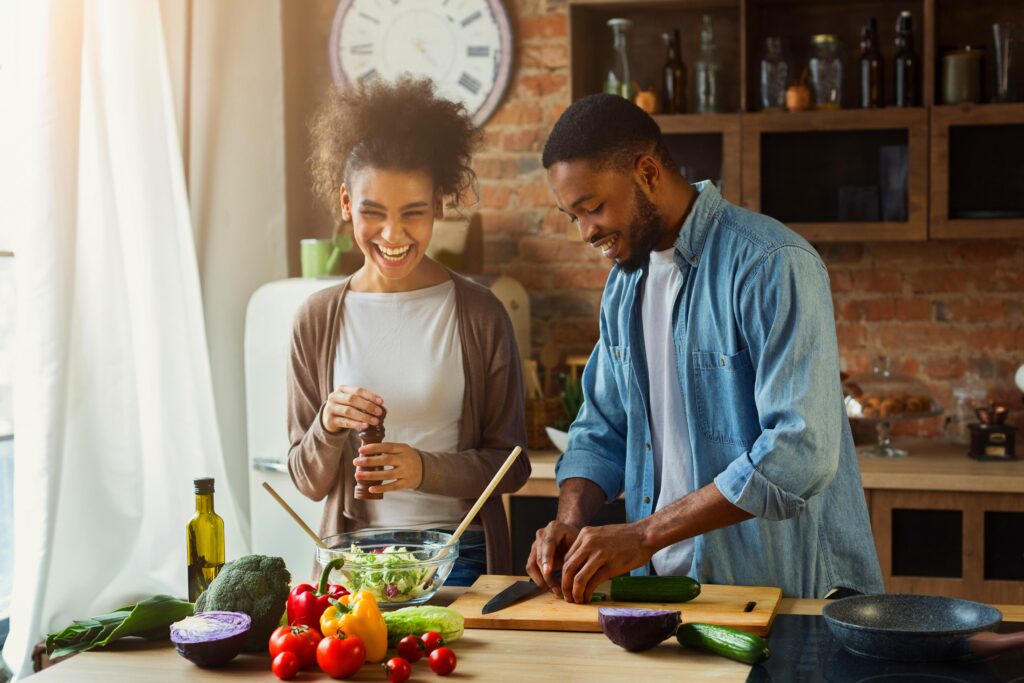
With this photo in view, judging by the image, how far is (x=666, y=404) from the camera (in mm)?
2211

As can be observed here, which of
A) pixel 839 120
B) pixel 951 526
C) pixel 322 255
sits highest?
pixel 839 120

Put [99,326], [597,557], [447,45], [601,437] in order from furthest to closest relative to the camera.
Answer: [447,45]
[99,326]
[601,437]
[597,557]

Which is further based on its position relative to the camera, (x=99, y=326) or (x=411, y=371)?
(x=99, y=326)

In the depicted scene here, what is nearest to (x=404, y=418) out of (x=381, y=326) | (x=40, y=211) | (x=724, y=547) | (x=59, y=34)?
(x=381, y=326)

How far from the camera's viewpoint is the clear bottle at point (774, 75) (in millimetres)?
3713

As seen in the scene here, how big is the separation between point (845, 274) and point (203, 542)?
8.49ft

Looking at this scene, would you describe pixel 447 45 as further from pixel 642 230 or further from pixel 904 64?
pixel 642 230

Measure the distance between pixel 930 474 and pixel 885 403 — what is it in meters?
0.33

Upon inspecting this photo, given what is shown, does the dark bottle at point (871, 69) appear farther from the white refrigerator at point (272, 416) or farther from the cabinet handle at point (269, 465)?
the cabinet handle at point (269, 465)

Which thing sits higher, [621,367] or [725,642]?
[621,367]

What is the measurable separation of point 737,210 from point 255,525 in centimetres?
204

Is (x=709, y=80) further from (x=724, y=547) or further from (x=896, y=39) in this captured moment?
(x=724, y=547)

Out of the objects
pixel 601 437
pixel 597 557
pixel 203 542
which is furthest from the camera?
pixel 601 437

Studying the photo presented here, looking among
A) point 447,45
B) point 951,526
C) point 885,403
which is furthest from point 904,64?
point 447,45
